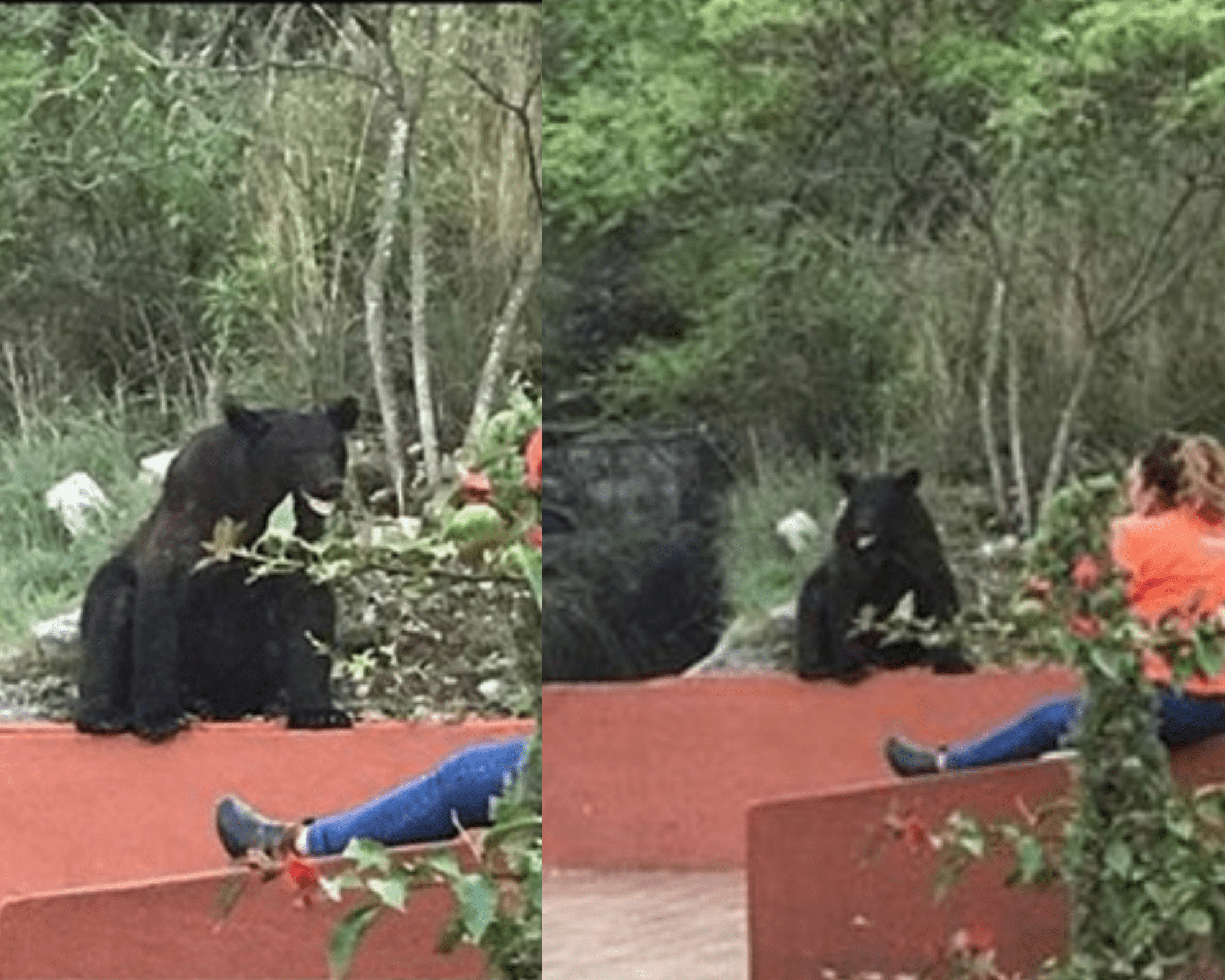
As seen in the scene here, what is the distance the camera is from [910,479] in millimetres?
3068

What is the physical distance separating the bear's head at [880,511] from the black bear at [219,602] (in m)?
0.66

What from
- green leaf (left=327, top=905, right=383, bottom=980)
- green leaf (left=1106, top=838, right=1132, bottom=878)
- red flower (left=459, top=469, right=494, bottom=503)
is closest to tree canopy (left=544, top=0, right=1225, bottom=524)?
green leaf (left=1106, top=838, right=1132, bottom=878)

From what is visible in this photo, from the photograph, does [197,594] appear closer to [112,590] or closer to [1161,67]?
[112,590]

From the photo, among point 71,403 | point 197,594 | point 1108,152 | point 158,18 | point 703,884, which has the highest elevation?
point 158,18

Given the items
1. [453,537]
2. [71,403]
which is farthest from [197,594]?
[453,537]

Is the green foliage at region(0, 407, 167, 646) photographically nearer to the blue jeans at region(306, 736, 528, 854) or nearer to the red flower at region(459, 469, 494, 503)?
the blue jeans at region(306, 736, 528, 854)

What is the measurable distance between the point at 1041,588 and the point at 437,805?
595mm

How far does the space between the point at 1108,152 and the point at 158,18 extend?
3.57ft

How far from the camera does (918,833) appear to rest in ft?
8.46

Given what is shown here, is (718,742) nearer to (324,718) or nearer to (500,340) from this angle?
(324,718)

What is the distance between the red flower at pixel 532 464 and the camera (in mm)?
1908

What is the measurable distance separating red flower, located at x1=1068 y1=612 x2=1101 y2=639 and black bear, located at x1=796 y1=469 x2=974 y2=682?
58cm

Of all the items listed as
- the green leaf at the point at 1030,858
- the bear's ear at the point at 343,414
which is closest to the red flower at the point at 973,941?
the green leaf at the point at 1030,858

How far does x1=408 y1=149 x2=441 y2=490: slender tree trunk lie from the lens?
2.47 m
